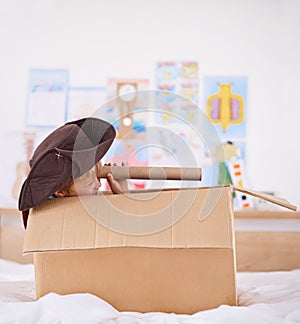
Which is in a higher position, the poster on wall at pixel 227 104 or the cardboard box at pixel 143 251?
the poster on wall at pixel 227 104

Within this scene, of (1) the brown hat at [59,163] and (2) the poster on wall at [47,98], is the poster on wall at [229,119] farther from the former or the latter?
(1) the brown hat at [59,163]

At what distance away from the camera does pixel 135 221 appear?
1.04 m

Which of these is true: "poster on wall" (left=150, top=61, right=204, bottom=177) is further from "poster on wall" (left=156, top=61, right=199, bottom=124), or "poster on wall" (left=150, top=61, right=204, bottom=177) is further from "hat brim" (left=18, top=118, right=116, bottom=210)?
"hat brim" (left=18, top=118, right=116, bottom=210)

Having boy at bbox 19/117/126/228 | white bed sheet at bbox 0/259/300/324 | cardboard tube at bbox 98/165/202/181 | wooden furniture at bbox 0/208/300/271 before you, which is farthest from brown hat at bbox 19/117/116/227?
wooden furniture at bbox 0/208/300/271

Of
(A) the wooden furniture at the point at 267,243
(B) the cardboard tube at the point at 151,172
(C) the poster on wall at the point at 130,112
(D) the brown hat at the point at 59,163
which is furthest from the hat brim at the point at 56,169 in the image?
(C) the poster on wall at the point at 130,112

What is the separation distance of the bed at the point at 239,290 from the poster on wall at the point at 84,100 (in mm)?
564

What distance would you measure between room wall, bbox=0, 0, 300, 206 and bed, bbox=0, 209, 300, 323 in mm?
268

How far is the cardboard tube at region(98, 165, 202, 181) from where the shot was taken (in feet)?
3.85

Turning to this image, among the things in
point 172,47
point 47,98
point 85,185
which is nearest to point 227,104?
point 172,47

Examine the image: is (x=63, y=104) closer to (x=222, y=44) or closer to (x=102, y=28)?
(x=102, y=28)

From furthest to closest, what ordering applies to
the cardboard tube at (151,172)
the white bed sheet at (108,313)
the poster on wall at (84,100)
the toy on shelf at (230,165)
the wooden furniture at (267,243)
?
the poster on wall at (84,100), the toy on shelf at (230,165), the wooden furniture at (267,243), the cardboard tube at (151,172), the white bed sheet at (108,313)

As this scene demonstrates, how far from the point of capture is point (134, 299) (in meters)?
1.04

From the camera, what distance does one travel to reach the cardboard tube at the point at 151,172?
117 centimetres

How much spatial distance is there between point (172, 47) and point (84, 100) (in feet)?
1.64
